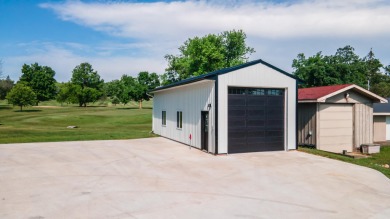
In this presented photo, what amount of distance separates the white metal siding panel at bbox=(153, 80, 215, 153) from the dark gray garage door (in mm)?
1096

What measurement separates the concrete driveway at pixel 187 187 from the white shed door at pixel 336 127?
14.5ft

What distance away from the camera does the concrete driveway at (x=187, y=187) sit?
6.76 metres

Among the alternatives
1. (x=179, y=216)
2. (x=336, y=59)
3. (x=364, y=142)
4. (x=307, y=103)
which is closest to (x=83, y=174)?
(x=179, y=216)

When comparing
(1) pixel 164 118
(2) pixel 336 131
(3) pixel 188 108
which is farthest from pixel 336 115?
(1) pixel 164 118

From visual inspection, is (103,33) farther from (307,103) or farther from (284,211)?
(284,211)

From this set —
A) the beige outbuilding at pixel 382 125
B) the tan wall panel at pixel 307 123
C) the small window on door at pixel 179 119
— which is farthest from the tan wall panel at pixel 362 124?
the small window on door at pixel 179 119

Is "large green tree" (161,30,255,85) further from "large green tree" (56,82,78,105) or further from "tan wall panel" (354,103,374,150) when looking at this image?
"tan wall panel" (354,103,374,150)

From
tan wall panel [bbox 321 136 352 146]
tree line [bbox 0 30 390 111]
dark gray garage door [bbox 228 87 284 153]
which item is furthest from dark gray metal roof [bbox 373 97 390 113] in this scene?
tree line [bbox 0 30 390 111]

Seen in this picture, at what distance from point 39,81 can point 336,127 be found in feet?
275

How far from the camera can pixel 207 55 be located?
176 ft

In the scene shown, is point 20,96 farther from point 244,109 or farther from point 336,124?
point 336,124

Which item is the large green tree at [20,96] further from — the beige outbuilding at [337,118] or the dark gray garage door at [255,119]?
the beige outbuilding at [337,118]

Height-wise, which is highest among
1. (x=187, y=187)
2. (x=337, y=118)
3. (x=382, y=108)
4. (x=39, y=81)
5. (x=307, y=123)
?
(x=39, y=81)

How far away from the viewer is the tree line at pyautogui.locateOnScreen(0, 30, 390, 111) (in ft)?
164
